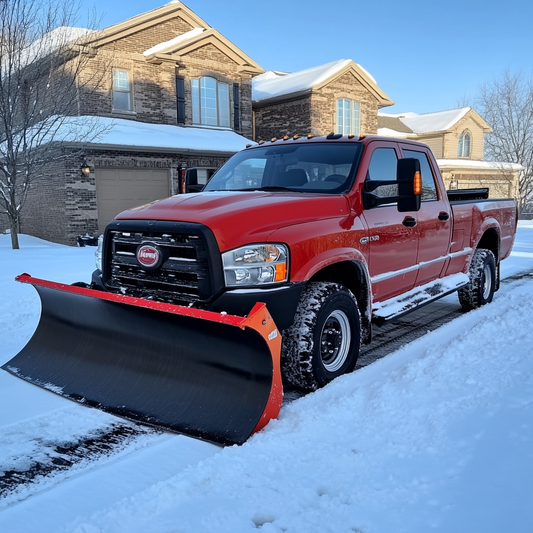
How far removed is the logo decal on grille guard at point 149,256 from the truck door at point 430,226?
110 inches

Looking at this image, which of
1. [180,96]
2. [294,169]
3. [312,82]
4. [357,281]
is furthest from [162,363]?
[312,82]

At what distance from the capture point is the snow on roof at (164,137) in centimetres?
1559

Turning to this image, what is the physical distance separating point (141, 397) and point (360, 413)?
1526mm

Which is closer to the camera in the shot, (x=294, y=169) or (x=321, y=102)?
(x=294, y=169)

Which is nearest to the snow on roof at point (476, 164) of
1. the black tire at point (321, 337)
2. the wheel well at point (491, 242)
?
the wheel well at point (491, 242)

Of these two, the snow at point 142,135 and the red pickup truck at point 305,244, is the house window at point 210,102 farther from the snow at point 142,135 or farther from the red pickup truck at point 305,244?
the red pickup truck at point 305,244

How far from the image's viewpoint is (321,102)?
21.3 metres

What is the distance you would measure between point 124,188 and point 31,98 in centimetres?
A: 422

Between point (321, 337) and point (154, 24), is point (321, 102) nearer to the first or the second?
point (154, 24)

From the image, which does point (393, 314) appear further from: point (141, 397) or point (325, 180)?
point (141, 397)

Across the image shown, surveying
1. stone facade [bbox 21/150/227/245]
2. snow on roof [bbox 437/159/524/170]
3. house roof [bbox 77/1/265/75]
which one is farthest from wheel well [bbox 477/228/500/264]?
snow on roof [bbox 437/159/524/170]

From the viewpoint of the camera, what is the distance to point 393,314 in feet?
15.2

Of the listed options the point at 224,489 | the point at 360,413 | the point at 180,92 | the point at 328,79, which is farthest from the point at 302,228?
the point at 328,79

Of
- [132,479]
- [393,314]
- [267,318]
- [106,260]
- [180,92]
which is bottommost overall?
[132,479]
